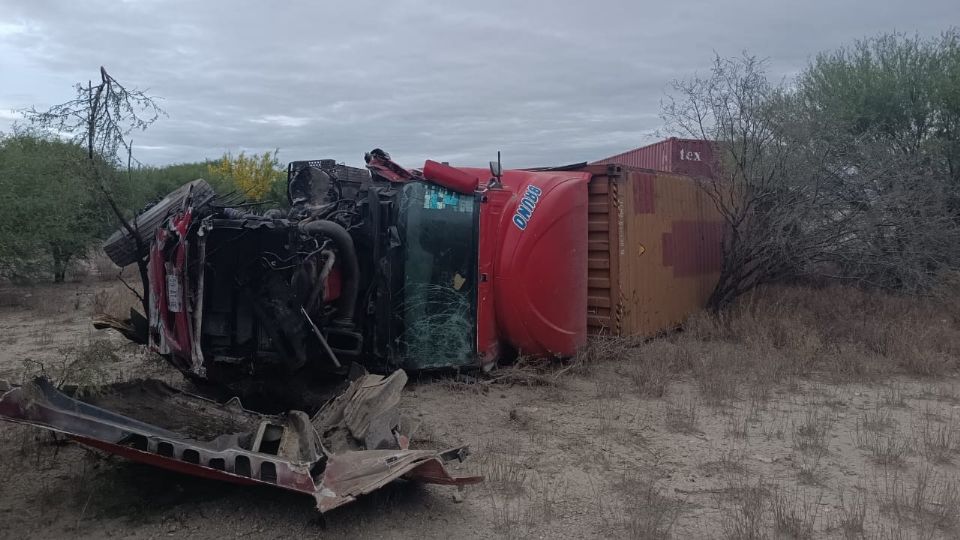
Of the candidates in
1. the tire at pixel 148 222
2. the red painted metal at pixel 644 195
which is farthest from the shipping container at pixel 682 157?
the tire at pixel 148 222

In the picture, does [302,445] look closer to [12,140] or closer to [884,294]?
[884,294]

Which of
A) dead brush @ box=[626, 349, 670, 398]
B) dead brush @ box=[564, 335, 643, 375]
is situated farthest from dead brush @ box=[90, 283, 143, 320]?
dead brush @ box=[626, 349, 670, 398]

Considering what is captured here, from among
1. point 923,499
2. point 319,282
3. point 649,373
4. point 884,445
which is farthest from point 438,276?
point 923,499

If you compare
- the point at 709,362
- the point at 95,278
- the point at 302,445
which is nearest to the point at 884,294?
the point at 709,362

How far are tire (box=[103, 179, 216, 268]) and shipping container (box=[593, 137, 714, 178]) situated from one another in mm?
4938

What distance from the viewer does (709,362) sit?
7934 millimetres

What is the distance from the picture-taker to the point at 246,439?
4621mm

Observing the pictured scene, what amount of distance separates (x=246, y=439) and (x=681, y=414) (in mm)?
3488

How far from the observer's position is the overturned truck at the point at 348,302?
4.19 m

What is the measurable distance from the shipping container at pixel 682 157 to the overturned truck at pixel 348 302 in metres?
1.59

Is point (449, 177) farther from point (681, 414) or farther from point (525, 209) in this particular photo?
point (681, 414)

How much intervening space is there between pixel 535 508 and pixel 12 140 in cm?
1488

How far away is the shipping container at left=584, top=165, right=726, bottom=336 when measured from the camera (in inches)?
336

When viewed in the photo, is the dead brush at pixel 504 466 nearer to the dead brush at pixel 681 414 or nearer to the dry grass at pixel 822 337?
the dead brush at pixel 681 414
